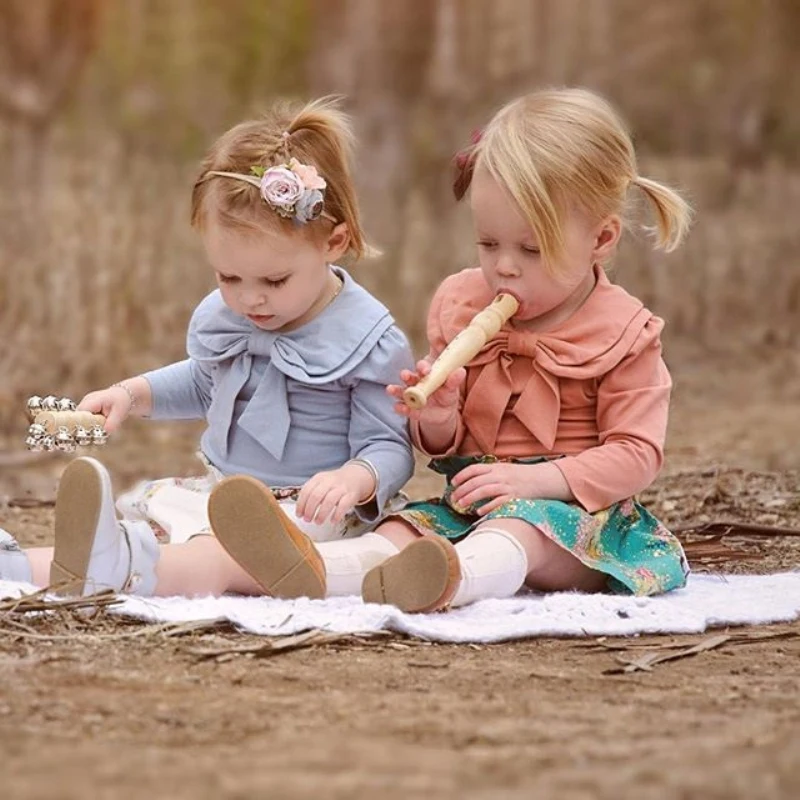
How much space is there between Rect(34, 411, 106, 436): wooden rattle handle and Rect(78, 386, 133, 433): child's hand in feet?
0.23

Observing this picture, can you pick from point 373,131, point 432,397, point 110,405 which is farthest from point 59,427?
point 373,131

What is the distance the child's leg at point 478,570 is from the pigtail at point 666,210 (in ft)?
2.24

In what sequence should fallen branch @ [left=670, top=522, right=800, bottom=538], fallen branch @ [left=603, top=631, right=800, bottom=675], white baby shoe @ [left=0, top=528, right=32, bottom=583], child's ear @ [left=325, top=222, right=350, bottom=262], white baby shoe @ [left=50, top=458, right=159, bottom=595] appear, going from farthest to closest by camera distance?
1. fallen branch @ [left=670, top=522, right=800, bottom=538]
2. child's ear @ [left=325, top=222, right=350, bottom=262]
3. white baby shoe @ [left=0, top=528, right=32, bottom=583]
4. white baby shoe @ [left=50, top=458, right=159, bottom=595]
5. fallen branch @ [left=603, top=631, right=800, bottom=675]

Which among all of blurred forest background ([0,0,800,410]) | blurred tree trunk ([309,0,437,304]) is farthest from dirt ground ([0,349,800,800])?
blurred tree trunk ([309,0,437,304])

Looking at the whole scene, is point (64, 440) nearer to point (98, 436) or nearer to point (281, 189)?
point (98, 436)

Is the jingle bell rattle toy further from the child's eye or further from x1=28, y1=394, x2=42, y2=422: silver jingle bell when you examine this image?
the child's eye

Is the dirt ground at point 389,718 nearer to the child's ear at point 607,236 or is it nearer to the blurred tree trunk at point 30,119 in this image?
the child's ear at point 607,236

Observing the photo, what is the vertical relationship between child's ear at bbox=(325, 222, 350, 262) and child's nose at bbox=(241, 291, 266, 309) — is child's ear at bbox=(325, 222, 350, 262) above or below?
above

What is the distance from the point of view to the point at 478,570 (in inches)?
122

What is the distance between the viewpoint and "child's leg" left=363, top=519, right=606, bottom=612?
294 centimetres

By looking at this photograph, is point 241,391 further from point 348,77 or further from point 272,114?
point 348,77

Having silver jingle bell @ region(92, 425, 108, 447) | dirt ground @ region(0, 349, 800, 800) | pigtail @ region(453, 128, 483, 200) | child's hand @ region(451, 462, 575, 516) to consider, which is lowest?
dirt ground @ region(0, 349, 800, 800)

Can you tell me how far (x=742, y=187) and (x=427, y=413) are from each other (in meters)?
6.21

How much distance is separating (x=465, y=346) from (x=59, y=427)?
79cm
